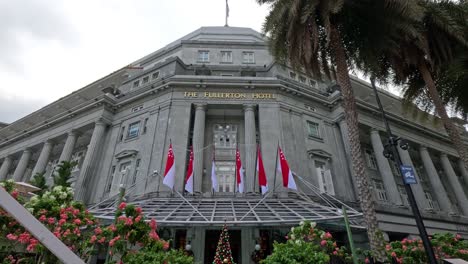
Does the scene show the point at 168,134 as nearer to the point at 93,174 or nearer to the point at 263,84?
the point at 93,174

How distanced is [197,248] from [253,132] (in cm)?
980

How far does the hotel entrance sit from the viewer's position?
1730 centimetres

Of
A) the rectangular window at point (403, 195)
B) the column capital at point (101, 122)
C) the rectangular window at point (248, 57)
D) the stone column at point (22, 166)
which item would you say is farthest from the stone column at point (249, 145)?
the stone column at point (22, 166)

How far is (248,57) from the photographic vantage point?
29.5 metres

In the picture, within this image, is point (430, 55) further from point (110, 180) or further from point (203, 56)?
point (110, 180)

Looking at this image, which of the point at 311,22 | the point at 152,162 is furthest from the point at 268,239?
the point at 311,22

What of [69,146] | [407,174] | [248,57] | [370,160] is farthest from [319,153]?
[69,146]

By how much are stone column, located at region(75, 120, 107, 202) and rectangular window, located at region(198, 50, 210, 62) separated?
12331 mm

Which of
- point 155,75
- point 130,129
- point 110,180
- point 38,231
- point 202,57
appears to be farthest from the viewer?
point 202,57

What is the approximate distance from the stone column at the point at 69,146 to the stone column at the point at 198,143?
43.4 feet

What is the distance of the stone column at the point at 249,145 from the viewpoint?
1920 cm

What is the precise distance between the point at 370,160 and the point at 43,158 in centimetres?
3489

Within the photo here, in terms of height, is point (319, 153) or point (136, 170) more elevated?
point (319, 153)

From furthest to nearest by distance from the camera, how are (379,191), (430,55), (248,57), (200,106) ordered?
(248,57) → (379,191) → (200,106) → (430,55)
